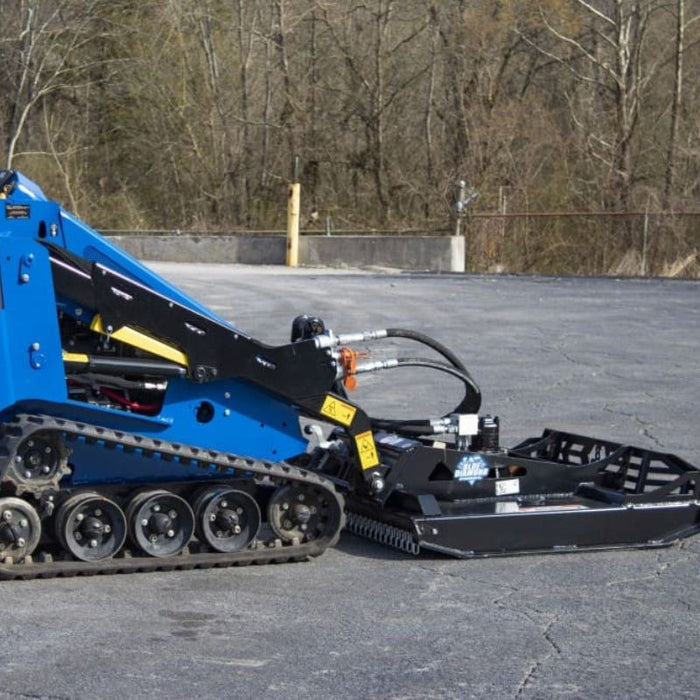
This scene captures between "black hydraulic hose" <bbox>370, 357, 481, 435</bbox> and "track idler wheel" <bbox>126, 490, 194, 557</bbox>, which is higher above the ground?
"black hydraulic hose" <bbox>370, 357, 481, 435</bbox>

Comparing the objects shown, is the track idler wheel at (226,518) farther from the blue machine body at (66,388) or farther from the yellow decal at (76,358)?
the yellow decal at (76,358)

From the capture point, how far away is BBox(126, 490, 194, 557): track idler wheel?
6.46m

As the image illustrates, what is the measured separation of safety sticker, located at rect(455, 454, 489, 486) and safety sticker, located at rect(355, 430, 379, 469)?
464mm

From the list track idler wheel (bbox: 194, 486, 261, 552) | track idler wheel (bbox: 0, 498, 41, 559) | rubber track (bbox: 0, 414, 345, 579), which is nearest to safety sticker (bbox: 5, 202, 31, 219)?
rubber track (bbox: 0, 414, 345, 579)

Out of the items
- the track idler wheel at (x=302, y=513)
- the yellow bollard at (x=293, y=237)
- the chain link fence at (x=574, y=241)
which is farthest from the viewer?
the yellow bollard at (x=293, y=237)

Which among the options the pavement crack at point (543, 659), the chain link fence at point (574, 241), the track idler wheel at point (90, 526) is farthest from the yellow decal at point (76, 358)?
the chain link fence at point (574, 241)

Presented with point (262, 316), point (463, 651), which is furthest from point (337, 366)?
point (262, 316)

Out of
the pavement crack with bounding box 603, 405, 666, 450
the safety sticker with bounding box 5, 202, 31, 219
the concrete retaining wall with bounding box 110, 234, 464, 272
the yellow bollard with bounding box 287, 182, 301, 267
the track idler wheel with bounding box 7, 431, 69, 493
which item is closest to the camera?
the track idler wheel with bounding box 7, 431, 69, 493

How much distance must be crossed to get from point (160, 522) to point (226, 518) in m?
0.35

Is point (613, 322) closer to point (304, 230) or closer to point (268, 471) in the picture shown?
point (268, 471)

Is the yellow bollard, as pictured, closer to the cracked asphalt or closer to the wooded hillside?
the wooded hillside

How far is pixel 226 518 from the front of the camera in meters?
6.68

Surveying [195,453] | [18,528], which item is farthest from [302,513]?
[18,528]

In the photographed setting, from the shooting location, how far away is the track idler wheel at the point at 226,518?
261 inches
